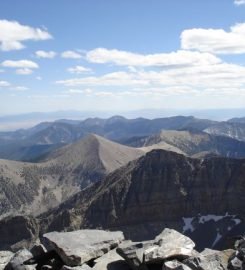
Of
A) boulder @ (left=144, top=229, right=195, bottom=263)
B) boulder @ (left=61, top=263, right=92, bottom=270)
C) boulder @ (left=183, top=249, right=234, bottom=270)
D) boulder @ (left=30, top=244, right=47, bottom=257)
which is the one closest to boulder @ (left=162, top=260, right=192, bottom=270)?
boulder @ (left=183, top=249, right=234, bottom=270)

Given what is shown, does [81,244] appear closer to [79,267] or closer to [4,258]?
[79,267]

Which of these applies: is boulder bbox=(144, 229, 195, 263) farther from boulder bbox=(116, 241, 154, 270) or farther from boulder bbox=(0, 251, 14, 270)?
boulder bbox=(0, 251, 14, 270)

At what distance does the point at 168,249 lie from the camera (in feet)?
86.8

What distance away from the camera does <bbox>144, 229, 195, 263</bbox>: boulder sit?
84.6 ft

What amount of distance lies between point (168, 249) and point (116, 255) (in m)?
3.79

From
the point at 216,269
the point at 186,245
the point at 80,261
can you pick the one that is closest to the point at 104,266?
the point at 80,261

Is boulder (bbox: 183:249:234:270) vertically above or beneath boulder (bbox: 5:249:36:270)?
above

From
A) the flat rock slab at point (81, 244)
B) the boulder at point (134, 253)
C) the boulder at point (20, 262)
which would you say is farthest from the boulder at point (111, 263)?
the boulder at point (20, 262)

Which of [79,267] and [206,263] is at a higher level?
[206,263]

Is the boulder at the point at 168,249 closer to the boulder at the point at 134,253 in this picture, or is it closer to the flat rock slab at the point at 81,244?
the boulder at the point at 134,253

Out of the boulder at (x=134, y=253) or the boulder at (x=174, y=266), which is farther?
the boulder at (x=134, y=253)

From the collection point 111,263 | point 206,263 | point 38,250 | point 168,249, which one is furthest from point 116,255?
point 206,263

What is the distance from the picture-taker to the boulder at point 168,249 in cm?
2578

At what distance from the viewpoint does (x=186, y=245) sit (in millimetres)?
27469
